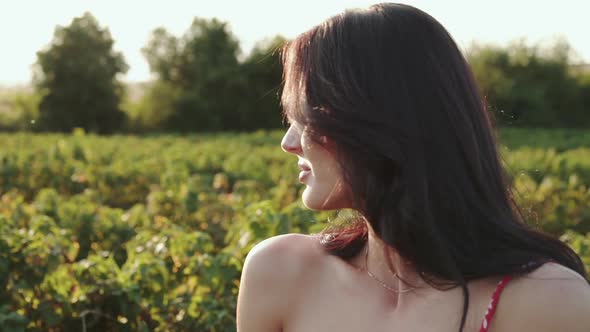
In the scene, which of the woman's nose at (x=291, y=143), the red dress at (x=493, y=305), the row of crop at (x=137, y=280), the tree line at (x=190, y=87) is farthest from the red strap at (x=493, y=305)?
the tree line at (x=190, y=87)

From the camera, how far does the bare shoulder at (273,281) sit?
192 centimetres

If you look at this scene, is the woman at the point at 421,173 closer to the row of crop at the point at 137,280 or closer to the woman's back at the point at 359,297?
the woman's back at the point at 359,297

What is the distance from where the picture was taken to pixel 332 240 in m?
2.01

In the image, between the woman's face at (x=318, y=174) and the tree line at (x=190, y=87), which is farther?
the tree line at (x=190, y=87)

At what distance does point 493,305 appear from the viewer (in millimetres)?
1640

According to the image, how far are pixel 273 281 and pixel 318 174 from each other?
0.93ft

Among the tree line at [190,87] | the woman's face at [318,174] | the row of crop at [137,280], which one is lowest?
the tree line at [190,87]

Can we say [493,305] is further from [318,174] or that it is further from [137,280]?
[137,280]

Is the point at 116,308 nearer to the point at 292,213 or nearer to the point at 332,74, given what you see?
the point at 292,213

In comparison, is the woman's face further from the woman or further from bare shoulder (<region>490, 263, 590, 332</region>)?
bare shoulder (<region>490, 263, 590, 332</region>)

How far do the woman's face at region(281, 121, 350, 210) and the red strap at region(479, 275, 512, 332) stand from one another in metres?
0.36

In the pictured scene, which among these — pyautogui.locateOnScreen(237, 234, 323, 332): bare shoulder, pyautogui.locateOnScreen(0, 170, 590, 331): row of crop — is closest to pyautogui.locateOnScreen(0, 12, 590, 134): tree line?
pyautogui.locateOnScreen(0, 170, 590, 331): row of crop

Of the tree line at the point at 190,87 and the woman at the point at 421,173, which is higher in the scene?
the woman at the point at 421,173

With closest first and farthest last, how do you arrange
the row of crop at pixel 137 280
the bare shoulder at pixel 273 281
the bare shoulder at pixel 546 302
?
the bare shoulder at pixel 546 302 → the bare shoulder at pixel 273 281 → the row of crop at pixel 137 280
